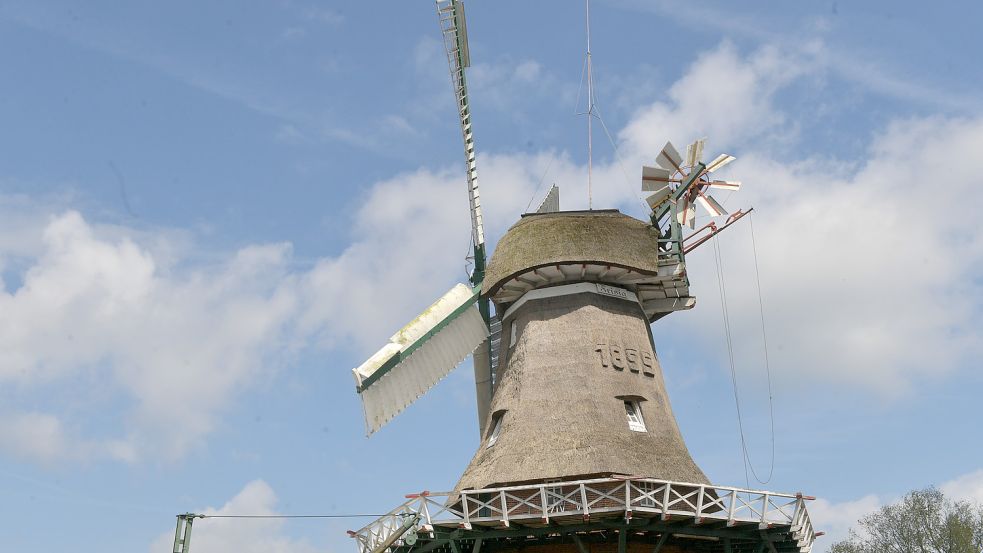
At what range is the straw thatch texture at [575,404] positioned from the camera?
1878 centimetres

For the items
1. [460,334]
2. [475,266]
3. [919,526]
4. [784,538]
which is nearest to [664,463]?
[784,538]

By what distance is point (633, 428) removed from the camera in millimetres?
19891

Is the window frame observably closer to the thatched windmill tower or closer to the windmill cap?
the thatched windmill tower

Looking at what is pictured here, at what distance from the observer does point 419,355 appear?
2217 centimetres

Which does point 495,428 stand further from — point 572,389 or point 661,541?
point 661,541

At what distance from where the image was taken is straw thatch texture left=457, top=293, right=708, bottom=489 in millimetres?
18781

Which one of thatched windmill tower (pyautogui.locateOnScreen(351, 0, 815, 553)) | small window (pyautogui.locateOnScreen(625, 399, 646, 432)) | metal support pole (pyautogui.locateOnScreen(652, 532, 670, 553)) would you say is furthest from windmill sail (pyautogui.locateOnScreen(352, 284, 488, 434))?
metal support pole (pyautogui.locateOnScreen(652, 532, 670, 553))

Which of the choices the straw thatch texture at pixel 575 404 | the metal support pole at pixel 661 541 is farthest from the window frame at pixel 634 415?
the metal support pole at pixel 661 541

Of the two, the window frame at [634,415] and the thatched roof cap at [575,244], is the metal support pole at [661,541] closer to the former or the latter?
the window frame at [634,415]

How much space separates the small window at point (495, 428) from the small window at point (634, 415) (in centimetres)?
275

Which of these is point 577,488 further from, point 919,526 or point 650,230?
point 919,526

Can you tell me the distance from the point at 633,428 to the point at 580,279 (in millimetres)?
3815

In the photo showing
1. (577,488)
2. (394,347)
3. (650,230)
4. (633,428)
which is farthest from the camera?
(650,230)

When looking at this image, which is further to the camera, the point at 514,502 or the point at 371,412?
the point at 371,412
